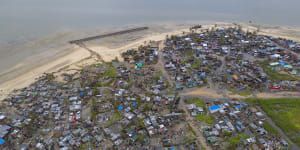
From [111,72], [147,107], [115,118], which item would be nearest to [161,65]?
[111,72]

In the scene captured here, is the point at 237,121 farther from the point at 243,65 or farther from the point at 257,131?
the point at 243,65

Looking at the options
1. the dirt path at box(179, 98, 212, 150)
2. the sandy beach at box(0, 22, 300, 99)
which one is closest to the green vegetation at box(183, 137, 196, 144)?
the dirt path at box(179, 98, 212, 150)

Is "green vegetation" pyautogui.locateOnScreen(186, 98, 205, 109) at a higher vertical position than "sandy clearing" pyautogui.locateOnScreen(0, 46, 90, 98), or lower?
lower

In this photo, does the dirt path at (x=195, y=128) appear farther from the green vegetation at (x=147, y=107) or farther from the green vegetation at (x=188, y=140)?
the green vegetation at (x=147, y=107)

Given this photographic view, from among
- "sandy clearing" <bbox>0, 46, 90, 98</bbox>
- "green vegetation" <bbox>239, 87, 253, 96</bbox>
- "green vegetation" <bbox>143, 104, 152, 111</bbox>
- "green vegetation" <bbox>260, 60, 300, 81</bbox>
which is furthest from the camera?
"green vegetation" <bbox>260, 60, 300, 81</bbox>

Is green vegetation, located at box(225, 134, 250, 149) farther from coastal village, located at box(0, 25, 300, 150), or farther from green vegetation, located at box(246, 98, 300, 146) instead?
green vegetation, located at box(246, 98, 300, 146)

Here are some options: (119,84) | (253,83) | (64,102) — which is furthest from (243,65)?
(64,102)

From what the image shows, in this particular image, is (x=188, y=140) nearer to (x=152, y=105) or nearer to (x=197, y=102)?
(x=197, y=102)

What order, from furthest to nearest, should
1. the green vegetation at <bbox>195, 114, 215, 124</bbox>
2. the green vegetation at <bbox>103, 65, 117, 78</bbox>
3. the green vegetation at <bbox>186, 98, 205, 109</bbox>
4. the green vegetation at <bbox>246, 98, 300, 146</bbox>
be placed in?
the green vegetation at <bbox>103, 65, 117, 78</bbox> → the green vegetation at <bbox>186, 98, 205, 109</bbox> → the green vegetation at <bbox>195, 114, 215, 124</bbox> → the green vegetation at <bbox>246, 98, 300, 146</bbox>
